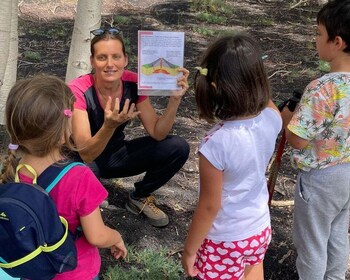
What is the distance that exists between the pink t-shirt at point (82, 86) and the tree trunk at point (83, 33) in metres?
0.81

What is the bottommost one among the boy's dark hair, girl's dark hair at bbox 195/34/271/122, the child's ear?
girl's dark hair at bbox 195/34/271/122

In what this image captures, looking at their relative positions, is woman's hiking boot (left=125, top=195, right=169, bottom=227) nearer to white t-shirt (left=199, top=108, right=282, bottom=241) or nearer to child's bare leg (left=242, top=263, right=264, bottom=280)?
child's bare leg (left=242, top=263, right=264, bottom=280)

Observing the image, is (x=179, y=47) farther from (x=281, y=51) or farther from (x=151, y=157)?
(x=281, y=51)

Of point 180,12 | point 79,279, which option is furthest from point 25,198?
point 180,12

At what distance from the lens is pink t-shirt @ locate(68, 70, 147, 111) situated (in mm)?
2762

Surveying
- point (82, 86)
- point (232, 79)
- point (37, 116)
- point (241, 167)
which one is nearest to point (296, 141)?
point (241, 167)

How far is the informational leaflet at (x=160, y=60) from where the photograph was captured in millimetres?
2533

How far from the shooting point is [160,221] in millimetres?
3182

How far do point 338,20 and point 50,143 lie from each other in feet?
4.64

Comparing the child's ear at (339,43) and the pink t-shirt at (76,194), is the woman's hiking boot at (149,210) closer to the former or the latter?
the pink t-shirt at (76,194)

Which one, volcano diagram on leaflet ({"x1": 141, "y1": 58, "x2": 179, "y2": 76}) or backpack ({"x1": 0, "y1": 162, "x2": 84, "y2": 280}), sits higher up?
volcano diagram on leaflet ({"x1": 141, "y1": 58, "x2": 179, "y2": 76})

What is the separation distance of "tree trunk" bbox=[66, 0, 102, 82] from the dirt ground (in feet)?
3.08

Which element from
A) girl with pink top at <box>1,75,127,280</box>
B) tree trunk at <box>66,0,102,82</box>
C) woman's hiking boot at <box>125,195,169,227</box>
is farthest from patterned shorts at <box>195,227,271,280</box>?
tree trunk at <box>66,0,102,82</box>

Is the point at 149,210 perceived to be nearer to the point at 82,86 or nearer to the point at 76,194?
the point at 82,86
